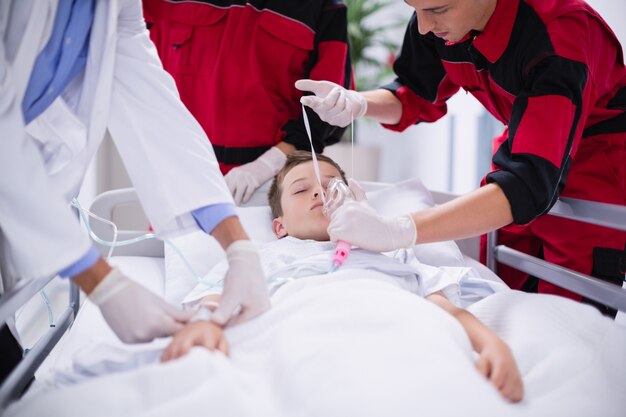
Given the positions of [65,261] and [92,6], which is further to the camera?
[92,6]

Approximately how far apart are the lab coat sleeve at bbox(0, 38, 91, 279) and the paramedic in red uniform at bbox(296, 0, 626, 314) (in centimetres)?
66

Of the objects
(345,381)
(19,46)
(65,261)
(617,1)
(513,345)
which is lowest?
(513,345)

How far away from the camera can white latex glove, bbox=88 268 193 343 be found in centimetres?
92

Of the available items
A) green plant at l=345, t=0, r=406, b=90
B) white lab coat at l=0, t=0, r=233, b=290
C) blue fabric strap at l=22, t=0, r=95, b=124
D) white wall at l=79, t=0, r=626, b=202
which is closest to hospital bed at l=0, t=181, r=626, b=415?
white lab coat at l=0, t=0, r=233, b=290

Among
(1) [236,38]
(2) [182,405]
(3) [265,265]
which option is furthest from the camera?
(1) [236,38]

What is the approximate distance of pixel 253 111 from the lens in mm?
2064

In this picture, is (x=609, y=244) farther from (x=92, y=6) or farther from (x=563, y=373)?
(x=92, y=6)

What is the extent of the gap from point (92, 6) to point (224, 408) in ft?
2.57

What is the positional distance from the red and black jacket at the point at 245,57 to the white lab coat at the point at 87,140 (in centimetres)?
89

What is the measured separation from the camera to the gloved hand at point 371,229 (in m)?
1.29

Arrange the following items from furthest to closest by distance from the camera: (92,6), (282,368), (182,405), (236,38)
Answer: (236,38), (92,6), (282,368), (182,405)

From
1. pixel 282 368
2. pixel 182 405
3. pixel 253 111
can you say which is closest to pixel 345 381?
pixel 282 368

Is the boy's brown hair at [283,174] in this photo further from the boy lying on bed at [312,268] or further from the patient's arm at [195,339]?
the patient's arm at [195,339]

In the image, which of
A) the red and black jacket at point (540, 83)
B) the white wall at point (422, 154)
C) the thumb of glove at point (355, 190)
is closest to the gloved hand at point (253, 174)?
the thumb of glove at point (355, 190)
